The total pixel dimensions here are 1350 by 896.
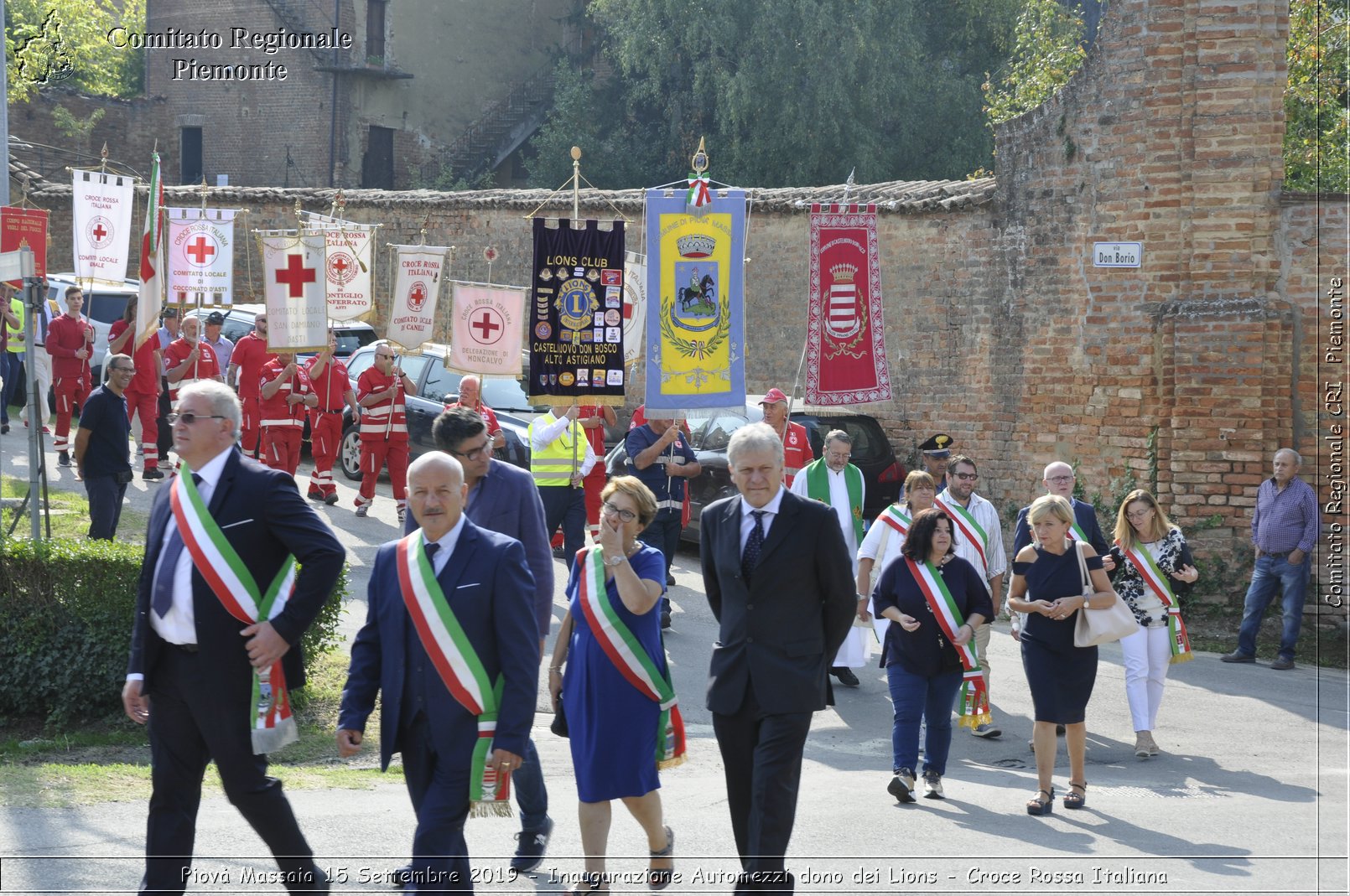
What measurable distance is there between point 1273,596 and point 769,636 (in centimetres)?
831

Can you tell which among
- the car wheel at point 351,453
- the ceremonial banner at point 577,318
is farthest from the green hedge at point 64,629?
the car wheel at point 351,453

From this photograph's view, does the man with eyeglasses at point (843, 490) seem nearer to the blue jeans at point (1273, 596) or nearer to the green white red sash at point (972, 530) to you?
the green white red sash at point (972, 530)

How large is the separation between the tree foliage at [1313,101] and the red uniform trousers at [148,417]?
13956 mm

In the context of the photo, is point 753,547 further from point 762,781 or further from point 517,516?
point 517,516

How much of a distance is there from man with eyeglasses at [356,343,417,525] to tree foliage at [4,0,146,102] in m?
→ 18.3

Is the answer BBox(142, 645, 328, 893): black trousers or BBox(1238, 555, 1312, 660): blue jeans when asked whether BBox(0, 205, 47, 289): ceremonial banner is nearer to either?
BBox(142, 645, 328, 893): black trousers

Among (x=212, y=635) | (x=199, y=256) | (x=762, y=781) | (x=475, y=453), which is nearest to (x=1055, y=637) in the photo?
(x=762, y=781)

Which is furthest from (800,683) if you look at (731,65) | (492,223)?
(731,65)

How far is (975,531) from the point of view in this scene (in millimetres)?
9422

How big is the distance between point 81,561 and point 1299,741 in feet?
27.3

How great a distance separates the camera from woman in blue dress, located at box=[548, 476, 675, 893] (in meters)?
5.74

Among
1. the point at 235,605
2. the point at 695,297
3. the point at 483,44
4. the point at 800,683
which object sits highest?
the point at 483,44

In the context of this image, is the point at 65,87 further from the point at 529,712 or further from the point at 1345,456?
the point at 529,712

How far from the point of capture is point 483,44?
3756 centimetres
